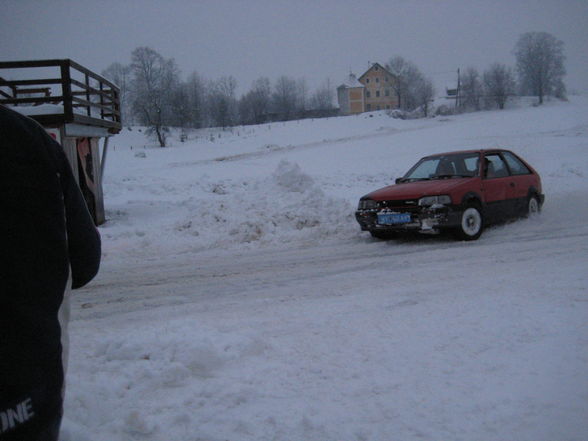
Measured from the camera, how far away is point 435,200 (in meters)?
7.29

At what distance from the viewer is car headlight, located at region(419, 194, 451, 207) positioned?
23.8 ft

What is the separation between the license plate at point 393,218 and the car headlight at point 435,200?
0.31m

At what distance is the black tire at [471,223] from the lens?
7.43 metres

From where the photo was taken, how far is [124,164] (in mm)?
28016

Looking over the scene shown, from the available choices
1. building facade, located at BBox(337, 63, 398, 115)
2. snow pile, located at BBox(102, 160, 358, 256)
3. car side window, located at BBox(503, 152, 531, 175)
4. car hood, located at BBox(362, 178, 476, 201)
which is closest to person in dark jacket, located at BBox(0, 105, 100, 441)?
car hood, located at BBox(362, 178, 476, 201)

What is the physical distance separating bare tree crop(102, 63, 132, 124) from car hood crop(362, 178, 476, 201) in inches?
2723

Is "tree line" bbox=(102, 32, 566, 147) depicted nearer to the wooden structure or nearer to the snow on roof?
the snow on roof

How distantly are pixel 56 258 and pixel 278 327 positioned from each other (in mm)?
2734

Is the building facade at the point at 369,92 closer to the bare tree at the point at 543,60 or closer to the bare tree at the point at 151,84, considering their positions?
the bare tree at the point at 543,60

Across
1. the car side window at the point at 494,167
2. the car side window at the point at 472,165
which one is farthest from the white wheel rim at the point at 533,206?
the car side window at the point at 472,165

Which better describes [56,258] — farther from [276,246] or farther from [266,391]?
[276,246]

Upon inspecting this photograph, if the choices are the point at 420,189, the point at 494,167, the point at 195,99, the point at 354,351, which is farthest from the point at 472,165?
the point at 195,99

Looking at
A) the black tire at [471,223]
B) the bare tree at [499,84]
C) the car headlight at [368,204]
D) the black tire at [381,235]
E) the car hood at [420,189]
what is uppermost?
the bare tree at [499,84]

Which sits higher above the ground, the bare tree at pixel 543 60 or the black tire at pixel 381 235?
the bare tree at pixel 543 60
